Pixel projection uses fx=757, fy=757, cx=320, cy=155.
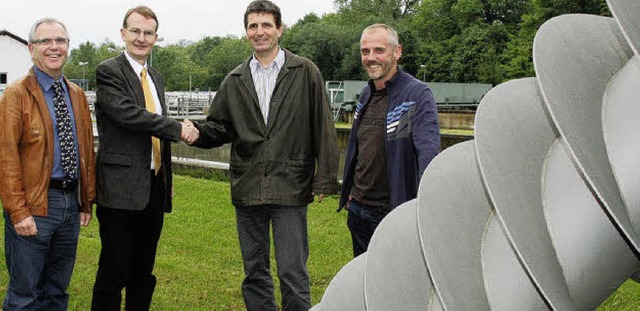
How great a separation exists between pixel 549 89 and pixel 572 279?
20cm

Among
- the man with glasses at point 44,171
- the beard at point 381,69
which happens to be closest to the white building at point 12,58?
the man with glasses at point 44,171

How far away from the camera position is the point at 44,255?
4578 mm

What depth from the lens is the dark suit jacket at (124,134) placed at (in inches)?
187

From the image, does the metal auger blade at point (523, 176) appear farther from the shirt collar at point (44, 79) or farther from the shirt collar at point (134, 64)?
the shirt collar at point (134, 64)

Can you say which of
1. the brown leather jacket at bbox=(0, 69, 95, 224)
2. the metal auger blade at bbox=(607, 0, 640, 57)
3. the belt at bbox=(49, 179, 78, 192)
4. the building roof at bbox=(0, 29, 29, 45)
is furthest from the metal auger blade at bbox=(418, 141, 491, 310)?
the building roof at bbox=(0, 29, 29, 45)

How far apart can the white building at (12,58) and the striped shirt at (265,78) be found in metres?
79.4

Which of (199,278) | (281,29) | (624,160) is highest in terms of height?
(281,29)

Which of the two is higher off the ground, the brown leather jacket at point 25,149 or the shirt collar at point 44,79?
the shirt collar at point 44,79

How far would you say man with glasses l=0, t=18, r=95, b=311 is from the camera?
433 cm

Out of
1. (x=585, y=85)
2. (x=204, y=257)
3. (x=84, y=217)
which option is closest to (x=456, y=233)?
(x=585, y=85)

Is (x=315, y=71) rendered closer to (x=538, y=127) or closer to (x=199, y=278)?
(x=199, y=278)

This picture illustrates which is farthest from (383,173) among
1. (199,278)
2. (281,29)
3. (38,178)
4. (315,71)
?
(199,278)

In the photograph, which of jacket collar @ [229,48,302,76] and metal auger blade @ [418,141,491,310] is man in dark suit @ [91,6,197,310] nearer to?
jacket collar @ [229,48,302,76]

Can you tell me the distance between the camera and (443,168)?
980mm
